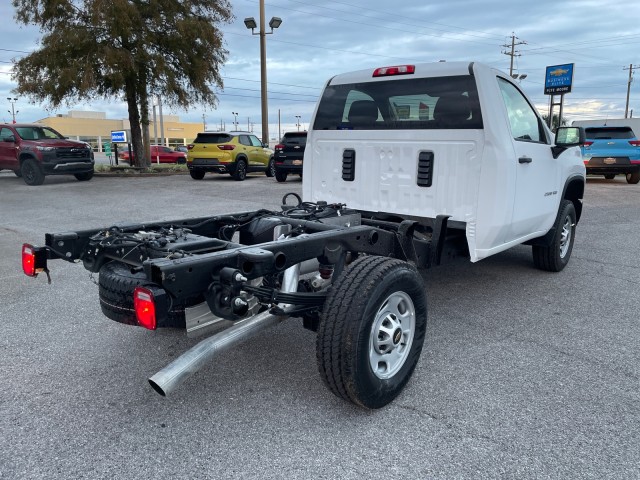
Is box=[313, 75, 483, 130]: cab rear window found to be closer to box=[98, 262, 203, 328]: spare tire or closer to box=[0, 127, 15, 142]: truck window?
box=[98, 262, 203, 328]: spare tire

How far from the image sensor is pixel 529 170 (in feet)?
15.3

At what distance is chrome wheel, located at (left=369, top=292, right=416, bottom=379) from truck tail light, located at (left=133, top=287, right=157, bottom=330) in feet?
3.81

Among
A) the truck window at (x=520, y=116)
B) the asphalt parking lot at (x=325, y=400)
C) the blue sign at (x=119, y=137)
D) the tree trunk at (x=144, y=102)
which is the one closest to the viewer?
the asphalt parking lot at (x=325, y=400)

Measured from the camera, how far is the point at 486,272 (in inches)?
239

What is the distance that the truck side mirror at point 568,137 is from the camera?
17.1ft

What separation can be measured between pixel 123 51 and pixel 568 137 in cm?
1762

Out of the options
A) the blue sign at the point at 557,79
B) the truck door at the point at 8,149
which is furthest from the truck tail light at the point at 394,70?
the blue sign at the point at 557,79

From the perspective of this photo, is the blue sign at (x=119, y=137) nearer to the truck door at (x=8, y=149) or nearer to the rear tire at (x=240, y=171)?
the truck door at (x=8, y=149)

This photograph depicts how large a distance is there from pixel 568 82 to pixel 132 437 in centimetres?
2948

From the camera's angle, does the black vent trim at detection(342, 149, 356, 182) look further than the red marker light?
Yes

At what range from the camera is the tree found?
18.6 m

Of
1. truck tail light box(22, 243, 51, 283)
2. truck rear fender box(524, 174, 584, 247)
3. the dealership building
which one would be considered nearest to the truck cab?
truck rear fender box(524, 174, 584, 247)

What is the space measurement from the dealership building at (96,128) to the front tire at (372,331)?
71394 mm

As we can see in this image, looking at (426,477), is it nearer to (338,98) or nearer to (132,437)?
(132,437)
